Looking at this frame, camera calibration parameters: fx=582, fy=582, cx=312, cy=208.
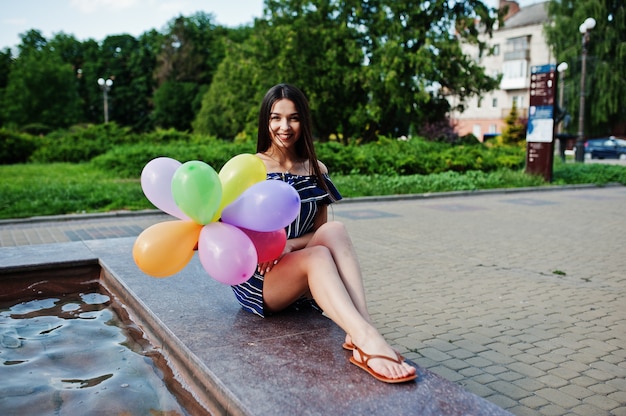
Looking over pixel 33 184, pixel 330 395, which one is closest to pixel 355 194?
pixel 33 184

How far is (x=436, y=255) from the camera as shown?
7.40m

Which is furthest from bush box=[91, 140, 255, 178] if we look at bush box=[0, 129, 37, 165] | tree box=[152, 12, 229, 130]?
tree box=[152, 12, 229, 130]

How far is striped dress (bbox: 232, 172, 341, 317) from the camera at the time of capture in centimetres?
345

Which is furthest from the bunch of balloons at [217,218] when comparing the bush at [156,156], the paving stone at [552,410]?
the bush at [156,156]

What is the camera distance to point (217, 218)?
2.94m

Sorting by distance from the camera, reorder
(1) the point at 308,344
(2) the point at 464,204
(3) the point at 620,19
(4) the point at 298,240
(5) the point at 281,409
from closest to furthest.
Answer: (5) the point at 281,409 → (1) the point at 308,344 → (4) the point at 298,240 → (2) the point at 464,204 → (3) the point at 620,19

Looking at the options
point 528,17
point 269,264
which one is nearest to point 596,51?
point 528,17

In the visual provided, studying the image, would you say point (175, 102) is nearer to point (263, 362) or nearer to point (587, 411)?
point (263, 362)

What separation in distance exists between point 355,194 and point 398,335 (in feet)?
31.5

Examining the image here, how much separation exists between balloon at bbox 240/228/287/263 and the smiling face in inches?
26.8

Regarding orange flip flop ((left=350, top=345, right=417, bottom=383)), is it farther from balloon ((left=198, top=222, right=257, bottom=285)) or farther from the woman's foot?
balloon ((left=198, top=222, right=257, bottom=285))

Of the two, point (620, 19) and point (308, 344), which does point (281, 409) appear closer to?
point (308, 344)

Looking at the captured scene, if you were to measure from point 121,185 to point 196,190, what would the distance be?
485 inches

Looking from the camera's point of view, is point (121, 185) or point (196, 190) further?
point (121, 185)
